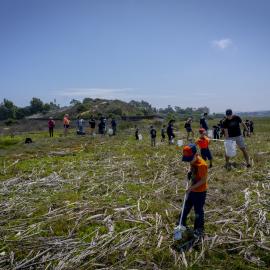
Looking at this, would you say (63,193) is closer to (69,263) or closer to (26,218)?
(26,218)

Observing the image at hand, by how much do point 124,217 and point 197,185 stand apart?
6.95ft

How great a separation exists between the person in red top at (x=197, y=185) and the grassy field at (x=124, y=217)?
31cm

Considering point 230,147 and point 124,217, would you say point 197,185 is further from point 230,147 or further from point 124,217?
point 230,147

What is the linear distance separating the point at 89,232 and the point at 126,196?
2.41 m

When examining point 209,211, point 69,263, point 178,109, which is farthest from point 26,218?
point 178,109

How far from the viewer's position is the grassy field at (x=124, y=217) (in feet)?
18.3

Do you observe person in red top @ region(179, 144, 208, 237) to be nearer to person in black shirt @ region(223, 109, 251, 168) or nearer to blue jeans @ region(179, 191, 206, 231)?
blue jeans @ region(179, 191, 206, 231)

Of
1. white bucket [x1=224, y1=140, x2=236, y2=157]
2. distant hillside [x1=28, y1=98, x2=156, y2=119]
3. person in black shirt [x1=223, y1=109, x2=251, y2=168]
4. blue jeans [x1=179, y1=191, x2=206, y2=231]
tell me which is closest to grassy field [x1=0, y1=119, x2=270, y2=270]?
blue jeans [x1=179, y1=191, x2=206, y2=231]

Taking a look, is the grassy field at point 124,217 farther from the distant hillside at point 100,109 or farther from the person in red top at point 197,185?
the distant hillside at point 100,109

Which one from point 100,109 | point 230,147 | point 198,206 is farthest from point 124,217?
point 100,109

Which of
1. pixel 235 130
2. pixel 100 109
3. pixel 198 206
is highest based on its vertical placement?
pixel 100 109

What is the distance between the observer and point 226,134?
465 inches

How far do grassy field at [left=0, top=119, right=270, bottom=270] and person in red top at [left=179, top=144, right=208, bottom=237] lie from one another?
1.03ft

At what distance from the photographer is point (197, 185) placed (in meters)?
6.14
